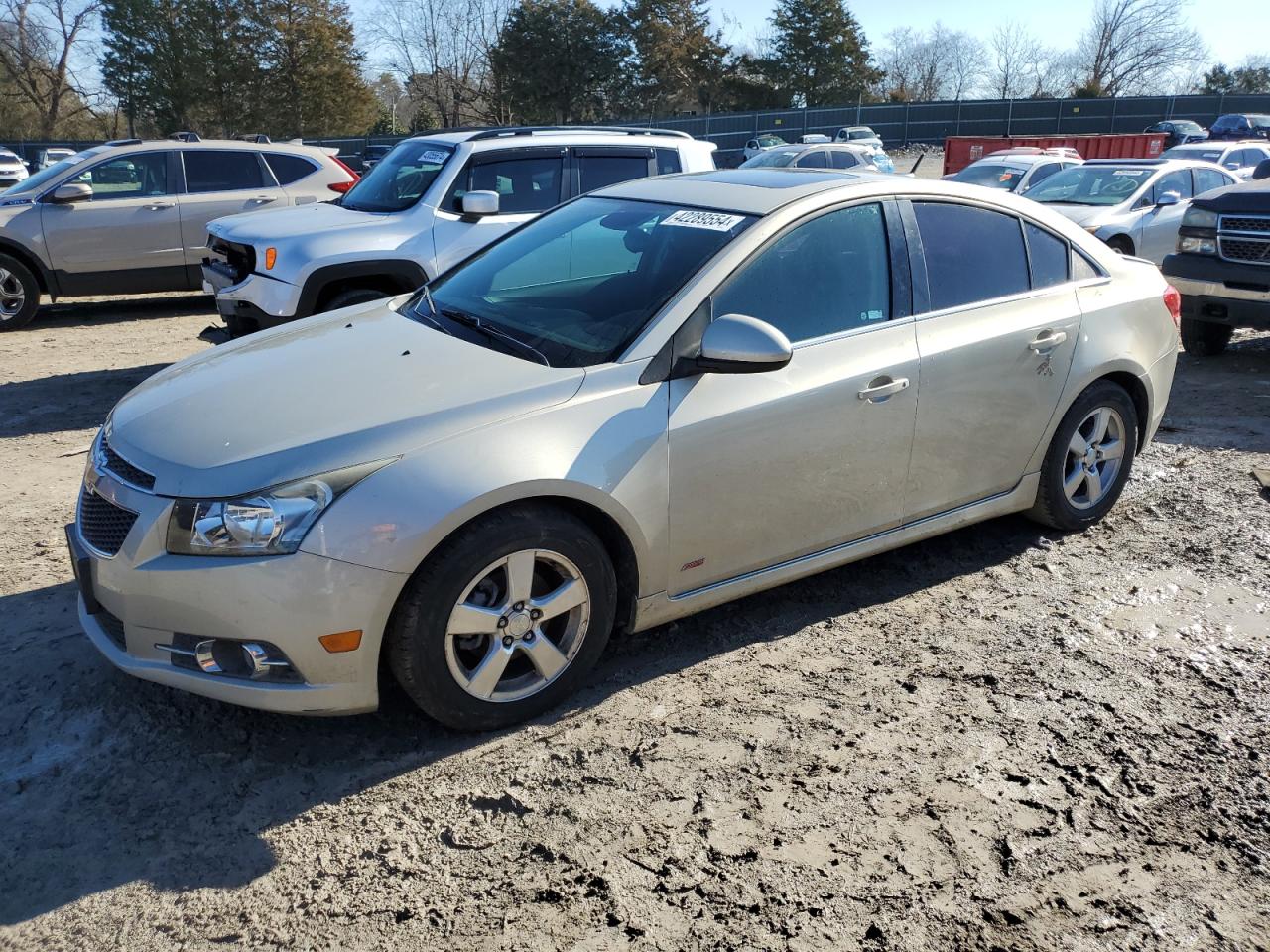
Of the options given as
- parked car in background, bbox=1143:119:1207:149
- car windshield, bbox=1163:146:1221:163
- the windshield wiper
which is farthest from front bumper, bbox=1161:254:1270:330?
parked car in background, bbox=1143:119:1207:149

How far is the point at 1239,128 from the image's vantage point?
42.2 meters

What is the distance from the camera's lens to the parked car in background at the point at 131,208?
10.6 meters

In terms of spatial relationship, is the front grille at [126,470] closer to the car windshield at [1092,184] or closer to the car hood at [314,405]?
the car hood at [314,405]

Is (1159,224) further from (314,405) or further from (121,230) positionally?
(314,405)

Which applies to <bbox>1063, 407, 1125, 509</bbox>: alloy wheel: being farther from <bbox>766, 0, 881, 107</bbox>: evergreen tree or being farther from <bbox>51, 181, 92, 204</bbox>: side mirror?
<bbox>766, 0, 881, 107</bbox>: evergreen tree

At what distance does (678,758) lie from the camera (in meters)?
3.30

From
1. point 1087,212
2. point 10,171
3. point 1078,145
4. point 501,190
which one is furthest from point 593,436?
point 1078,145

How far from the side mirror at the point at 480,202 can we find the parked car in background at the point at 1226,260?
5.86 m

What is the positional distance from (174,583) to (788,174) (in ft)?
9.88

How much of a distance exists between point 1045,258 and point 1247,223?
5336mm

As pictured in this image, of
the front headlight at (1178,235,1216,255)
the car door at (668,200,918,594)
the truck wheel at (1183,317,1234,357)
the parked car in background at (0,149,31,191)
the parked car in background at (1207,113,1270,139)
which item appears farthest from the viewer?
the parked car in background at (1207,113,1270,139)

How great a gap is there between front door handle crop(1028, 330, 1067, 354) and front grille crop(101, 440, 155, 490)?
3.49 m

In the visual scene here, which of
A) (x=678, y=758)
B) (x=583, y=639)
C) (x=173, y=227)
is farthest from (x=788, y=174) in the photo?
(x=173, y=227)

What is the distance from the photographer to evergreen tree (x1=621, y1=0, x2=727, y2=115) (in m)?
57.4
